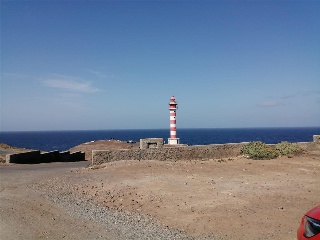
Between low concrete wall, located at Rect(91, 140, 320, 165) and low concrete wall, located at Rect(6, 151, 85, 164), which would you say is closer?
low concrete wall, located at Rect(91, 140, 320, 165)

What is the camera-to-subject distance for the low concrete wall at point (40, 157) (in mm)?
20908

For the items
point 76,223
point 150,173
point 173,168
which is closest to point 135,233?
point 76,223

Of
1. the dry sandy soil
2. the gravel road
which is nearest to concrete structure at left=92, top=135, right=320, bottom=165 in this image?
the dry sandy soil

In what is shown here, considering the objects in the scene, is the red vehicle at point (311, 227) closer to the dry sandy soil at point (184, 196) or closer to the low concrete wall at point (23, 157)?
the dry sandy soil at point (184, 196)

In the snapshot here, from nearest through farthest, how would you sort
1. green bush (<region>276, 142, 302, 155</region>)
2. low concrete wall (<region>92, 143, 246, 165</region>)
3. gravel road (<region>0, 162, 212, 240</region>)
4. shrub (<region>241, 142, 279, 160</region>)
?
1. gravel road (<region>0, 162, 212, 240</region>)
2. low concrete wall (<region>92, 143, 246, 165</region>)
3. shrub (<region>241, 142, 279, 160</region>)
4. green bush (<region>276, 142, 302, 155</region>)

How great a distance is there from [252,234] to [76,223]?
4256 millimetres

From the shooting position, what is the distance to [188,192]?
38.0 ft

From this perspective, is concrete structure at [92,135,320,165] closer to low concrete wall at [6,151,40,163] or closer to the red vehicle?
low concrete wall at [6,151,40,163]

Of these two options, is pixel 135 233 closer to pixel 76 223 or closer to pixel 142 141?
pixel 76 223

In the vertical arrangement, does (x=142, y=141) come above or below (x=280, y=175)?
above

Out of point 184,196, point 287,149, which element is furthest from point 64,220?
point 287,149

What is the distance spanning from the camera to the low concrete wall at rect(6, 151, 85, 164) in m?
20.9

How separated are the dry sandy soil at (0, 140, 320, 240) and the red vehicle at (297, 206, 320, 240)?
2657 millimetres

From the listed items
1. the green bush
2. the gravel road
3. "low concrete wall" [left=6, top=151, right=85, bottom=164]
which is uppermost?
the green bush
